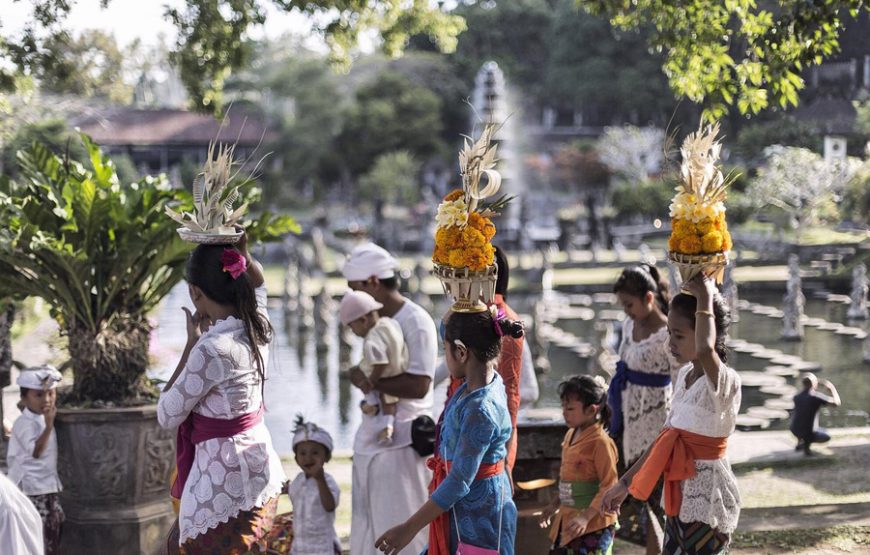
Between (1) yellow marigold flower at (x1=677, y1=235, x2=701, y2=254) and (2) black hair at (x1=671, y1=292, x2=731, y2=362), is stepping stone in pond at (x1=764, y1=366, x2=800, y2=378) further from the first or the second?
(1) yellow marigold flower at (x1=677, y1=235, x2=701, y2=254)

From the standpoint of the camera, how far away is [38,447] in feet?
18.6

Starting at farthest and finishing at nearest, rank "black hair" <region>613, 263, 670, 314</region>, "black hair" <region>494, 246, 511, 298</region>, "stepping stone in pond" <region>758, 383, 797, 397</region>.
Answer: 1. "stepping stone in pond" <region>758, 383, 797, 397</region>
2. "black hair" <region>613, 263, 670, 314</region>
3. "black hair" <region>494, 246, 511, 298</region>

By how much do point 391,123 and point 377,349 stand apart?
42.5 metres

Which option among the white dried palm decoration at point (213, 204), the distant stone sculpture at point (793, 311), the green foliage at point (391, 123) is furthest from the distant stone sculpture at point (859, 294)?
the green foliage at point (391, 123)

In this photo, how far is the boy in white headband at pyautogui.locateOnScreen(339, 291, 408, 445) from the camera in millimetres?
4793

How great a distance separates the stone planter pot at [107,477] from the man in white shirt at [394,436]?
1.69 metres

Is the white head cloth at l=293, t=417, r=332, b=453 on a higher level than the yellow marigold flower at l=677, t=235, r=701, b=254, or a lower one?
lower

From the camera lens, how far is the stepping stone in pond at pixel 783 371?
1516cm

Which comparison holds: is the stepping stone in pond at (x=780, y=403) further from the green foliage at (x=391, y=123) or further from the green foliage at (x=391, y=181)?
the green foliage at (x=391, y=123)

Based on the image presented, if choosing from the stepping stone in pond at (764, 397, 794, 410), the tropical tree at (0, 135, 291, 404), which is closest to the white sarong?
the tropical tree at (0, 135, 291, 404)

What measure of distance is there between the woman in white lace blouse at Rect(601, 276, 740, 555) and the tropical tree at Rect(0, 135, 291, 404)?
130 inches

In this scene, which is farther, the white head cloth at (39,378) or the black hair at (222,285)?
the white head cloth at (39,378)

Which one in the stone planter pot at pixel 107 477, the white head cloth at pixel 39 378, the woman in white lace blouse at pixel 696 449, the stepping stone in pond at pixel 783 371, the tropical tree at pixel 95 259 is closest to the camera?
the woman in white lace blouse at pixel 696 449

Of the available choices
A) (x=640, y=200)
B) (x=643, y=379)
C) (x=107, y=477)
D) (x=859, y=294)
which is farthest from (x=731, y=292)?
(x=640, y=200)
